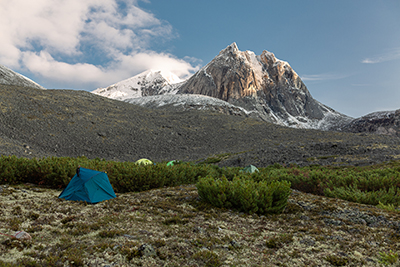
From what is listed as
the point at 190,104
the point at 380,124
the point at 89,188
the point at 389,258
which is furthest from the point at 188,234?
the point at 380,124

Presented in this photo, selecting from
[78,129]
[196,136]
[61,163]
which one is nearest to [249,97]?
[196,136]

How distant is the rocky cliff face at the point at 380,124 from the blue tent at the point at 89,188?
142947mm

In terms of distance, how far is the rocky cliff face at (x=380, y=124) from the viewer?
117125mm

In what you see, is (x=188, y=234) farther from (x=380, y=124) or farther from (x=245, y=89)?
(x=245, y=89)

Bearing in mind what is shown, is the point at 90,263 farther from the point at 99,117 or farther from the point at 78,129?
the point at 99,117

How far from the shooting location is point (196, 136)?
4759 centimetres

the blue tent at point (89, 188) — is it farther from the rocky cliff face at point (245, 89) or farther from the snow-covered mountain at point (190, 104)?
the rocky cliff face at point (245, 89)

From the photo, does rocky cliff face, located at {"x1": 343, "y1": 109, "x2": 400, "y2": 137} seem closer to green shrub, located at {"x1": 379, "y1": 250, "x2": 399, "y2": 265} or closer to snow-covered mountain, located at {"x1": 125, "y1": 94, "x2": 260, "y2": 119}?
snow-covered mountain, located at {"x1": 125, "y1": 94, "x2": 260, "y2": 119}

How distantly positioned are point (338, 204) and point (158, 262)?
703 cm

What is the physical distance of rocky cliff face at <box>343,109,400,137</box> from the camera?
11712cm

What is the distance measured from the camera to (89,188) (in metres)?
8.27

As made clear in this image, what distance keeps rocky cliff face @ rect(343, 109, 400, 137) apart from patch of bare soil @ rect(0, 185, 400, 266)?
139531 mm

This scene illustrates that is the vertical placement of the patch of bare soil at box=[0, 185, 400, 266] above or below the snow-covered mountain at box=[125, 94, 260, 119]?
below

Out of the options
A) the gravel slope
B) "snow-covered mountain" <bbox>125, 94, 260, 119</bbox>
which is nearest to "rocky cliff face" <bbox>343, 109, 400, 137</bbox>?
"snow-covered mountain" <bbox>125, 94, 260, 119</bbox>
